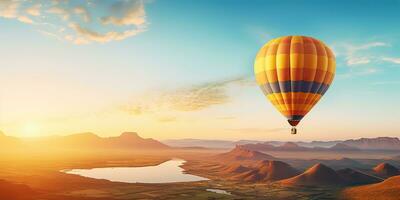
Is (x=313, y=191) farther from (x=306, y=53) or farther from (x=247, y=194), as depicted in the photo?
(x=306, y=53)

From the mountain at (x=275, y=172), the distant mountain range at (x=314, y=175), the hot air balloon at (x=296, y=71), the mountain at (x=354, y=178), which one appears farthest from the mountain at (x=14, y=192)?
the mountain at (x=354, y=178)

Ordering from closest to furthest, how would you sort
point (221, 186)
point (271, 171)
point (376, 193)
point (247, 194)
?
point (376, 193), point (247, 194), point (221, 186), point (271, 171)

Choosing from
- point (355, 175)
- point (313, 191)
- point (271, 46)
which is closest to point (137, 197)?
point (313, 191)

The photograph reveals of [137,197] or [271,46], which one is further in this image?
[137,197]

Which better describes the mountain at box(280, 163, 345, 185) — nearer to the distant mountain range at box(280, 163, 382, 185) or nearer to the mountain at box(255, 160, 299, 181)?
the distant mountain range at box(280, 163, 382, 185)

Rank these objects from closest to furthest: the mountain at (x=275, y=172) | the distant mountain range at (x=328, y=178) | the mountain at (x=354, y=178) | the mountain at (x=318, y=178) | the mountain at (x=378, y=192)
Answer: the mountain at (x=378, y=192) → the mountain at (x=318, y=178) → the distant mountain range at (x=328, y=178) → the mountain at (x=354, y=178) → the mountain at (x=275, y=172)

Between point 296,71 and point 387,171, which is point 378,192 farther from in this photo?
point 387,171

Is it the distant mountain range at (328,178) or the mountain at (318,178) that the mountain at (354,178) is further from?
the mountain at (318,178)
